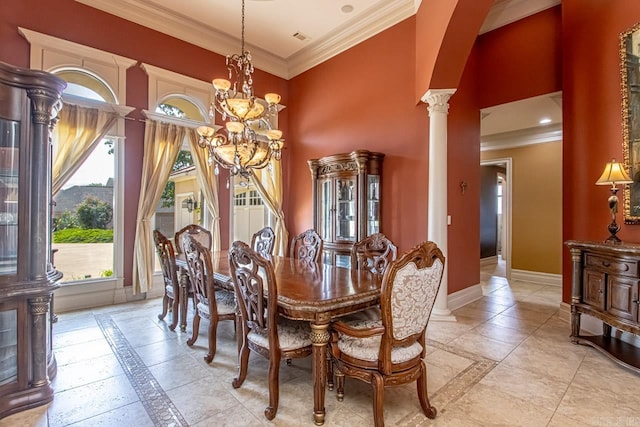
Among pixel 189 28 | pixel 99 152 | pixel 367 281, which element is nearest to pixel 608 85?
pixel 367 281

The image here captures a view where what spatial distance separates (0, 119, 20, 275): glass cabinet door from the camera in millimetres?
2068

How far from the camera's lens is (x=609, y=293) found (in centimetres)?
279

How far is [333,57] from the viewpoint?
5.46 meters

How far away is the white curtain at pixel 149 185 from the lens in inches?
173

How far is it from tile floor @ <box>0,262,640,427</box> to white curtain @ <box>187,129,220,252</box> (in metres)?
1.99

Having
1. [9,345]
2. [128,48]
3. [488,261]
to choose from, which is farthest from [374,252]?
[488,261]

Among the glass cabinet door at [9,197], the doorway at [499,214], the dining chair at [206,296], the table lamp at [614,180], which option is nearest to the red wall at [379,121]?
the table lamp at [614,180]

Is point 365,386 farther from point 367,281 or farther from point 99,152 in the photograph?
point 99,152

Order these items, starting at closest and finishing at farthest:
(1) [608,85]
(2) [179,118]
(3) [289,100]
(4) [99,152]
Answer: (1) [608,85] < (4) [99,152] < (2) [179,118] < (3) [289,100]

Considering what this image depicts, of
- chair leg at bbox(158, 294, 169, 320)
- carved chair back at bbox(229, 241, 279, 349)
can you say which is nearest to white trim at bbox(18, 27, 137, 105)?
chair leg at bbox(158, 294, 169, 320)

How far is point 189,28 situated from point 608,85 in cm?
559

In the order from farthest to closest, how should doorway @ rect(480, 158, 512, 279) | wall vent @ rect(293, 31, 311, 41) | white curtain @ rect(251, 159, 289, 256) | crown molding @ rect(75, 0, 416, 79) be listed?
doorway @ rect(480, 158, 512, 279)
white curtain @ rect(251, 159, 289, 256)
wall vent @ rect(293, 31, 311, 41)
crown molding @ rect(75, 0, 416, 79)

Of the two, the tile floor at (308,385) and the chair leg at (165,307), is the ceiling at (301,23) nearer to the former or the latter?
the tile floor at (308,385)

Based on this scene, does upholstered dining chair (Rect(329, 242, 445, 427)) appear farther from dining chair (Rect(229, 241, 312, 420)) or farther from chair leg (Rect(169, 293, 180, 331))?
chair leg (Rect(169, 293, 180, 331))
